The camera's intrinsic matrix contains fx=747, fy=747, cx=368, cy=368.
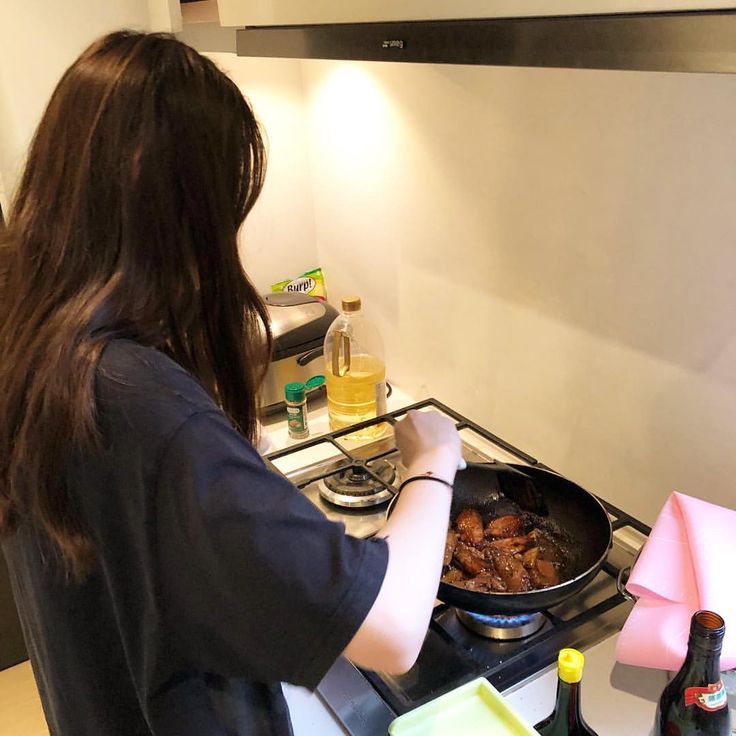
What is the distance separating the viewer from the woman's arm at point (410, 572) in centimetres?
61

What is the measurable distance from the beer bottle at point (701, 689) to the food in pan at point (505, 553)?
0.25 metres

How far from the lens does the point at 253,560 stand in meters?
0.56

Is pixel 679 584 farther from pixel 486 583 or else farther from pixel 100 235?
pixel 100 235

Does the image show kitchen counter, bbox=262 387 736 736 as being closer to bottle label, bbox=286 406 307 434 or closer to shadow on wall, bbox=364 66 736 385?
shadow on wall, bbox=364 66 736 385

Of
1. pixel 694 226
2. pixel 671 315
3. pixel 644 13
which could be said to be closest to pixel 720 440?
pixel 671 315

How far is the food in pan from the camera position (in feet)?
3.23

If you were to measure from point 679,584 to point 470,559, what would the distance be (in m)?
0.28

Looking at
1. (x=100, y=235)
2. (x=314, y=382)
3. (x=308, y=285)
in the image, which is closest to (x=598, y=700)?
(x=100, y=235)

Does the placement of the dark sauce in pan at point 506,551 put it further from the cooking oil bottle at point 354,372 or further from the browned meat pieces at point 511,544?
the cooking oil bottle at point 354,372

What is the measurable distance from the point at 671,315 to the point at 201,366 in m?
0.66

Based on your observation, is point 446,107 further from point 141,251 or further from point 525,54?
point 141,251

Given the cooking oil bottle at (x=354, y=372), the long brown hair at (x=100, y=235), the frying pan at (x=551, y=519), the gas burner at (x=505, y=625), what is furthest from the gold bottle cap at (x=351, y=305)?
the long brown hair at (x=100, y=235)

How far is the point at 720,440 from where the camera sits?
1020 millimetres

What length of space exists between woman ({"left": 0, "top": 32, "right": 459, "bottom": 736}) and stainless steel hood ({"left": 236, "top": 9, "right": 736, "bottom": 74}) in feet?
0.72
